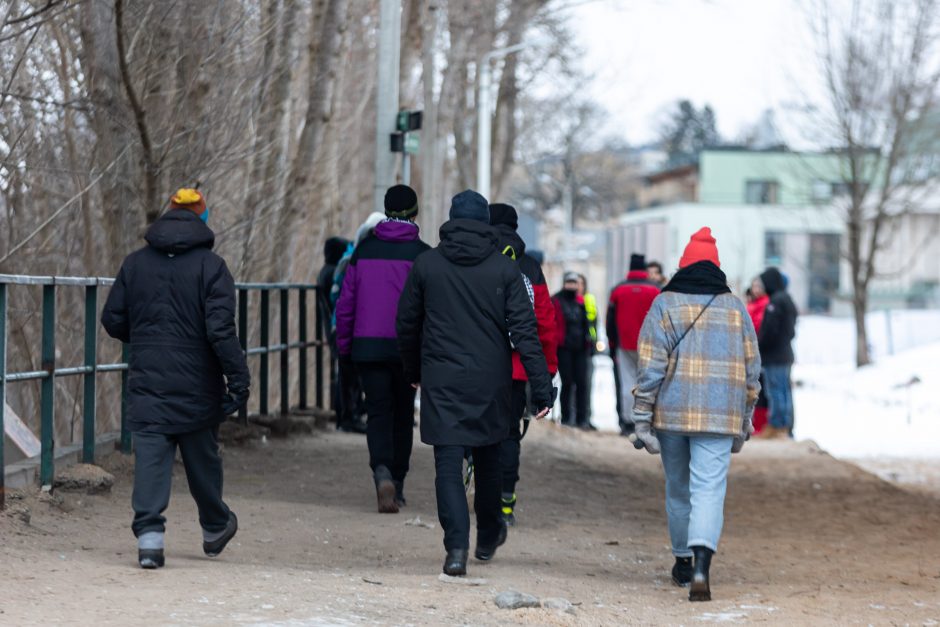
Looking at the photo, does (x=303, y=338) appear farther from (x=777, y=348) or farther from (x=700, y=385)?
(x=700, y=385)

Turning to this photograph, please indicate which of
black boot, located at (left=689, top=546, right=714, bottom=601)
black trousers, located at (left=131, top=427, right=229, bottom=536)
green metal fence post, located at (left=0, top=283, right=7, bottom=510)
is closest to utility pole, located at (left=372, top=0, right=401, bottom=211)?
green metal fence post, located at (left=0, top=283, right=7, bottom=510)

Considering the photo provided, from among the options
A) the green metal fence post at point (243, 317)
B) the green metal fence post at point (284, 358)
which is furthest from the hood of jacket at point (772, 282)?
the green metal fence post at point (243, 317)

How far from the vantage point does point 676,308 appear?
777 centimetres

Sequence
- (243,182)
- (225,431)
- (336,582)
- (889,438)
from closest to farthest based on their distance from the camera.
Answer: (336,582) < (225,431) < (243,182) < (889,438)

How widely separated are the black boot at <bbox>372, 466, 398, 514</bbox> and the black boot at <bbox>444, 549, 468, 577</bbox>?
7.97ft

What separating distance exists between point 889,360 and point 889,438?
555 inches

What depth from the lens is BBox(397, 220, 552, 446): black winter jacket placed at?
25.3 ft

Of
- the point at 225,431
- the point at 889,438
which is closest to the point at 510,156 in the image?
the point at 889,438

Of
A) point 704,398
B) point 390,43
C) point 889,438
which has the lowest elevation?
point 889,438

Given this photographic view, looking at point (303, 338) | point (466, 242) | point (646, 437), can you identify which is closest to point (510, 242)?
point (466, 242)

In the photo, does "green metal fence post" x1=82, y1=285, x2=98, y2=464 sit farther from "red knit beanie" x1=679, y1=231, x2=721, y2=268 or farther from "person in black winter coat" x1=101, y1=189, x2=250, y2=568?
"red knit beanie" x1=679, y1=231, x2=721, y2=268

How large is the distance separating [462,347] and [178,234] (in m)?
1.40

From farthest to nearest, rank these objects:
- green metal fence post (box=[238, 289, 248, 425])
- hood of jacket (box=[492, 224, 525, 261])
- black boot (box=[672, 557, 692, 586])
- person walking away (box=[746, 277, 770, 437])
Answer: person walking away (box=[746, 277, 770, 437]) < green metal fence post (box=[238, 289, 248, 425]) < hood of jacket (box=[492, 224, 525, 261]) < black boot (box=[672, 557, 692, 586])

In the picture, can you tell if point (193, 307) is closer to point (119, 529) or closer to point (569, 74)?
point (119, 529)
